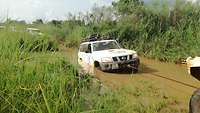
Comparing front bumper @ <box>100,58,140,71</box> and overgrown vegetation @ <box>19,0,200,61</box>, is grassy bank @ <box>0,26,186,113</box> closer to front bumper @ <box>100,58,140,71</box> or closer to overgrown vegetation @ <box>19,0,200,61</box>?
front bumper @ <box>100,58,140,71</box>

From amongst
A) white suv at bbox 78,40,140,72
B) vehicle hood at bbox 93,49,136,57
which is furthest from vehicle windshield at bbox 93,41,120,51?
vehicle hood at bbox 93,49,136,57

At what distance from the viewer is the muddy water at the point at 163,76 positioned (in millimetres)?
12227

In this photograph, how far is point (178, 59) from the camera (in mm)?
20062

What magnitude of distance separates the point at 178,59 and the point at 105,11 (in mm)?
10272

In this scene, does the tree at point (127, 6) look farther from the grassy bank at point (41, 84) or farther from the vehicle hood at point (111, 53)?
the grassy bank at point (41, 84)

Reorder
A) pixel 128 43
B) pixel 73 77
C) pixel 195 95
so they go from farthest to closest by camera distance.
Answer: pixel 128 43, pixel 195 95, pixel 73 77

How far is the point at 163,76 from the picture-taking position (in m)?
16.5

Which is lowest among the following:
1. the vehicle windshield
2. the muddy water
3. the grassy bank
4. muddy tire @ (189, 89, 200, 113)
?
the muddy water

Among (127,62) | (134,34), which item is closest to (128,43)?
(134,34)

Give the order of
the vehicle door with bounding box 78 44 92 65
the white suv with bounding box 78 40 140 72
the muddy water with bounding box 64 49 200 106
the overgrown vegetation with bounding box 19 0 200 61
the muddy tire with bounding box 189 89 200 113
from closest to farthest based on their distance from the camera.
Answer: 1. the muddy tire with bounding box 189 89 200 113
2. the muddy water with bounding box 64 49 200 106
3. the white suv with bounding box 78 40 140 72
4. the vehicle door with bounding box 78 44 92 65
5. the overgrown vegetation with bounding box 19 0 200 61

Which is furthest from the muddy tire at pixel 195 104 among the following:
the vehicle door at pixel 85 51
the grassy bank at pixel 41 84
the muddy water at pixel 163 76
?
the vehicle door at pixel 85 51

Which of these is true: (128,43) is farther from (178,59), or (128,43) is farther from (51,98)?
(51,98)

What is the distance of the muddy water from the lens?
1223 centimetres

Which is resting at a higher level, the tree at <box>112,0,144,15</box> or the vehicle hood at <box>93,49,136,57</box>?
the tree at <box>112,0,144,15</box>
